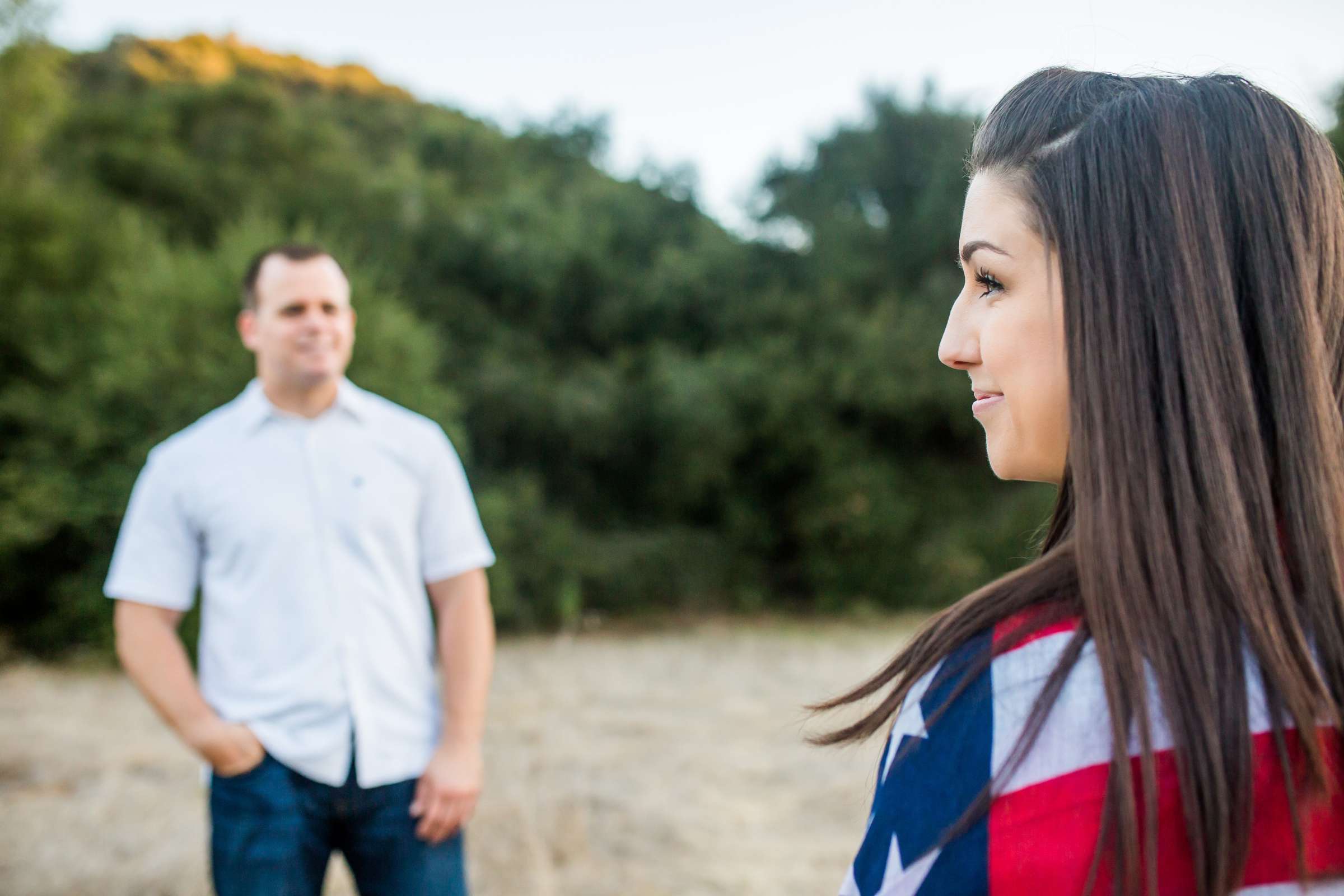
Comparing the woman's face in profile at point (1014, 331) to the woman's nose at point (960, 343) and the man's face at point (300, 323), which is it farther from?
the man's face at point (300, 323)

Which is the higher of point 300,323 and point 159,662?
point 300,323

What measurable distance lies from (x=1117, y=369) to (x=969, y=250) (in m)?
0.19

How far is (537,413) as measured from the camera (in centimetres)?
1233

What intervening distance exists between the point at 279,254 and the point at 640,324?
36.3 ft

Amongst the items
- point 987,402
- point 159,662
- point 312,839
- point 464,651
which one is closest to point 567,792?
point 464,651

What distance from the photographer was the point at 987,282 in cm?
97

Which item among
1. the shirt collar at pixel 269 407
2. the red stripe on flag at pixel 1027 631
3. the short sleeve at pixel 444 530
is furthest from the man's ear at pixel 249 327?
the red stripe on flag at pixel 1027 631

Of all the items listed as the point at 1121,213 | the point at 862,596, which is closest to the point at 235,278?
the point at 862,596

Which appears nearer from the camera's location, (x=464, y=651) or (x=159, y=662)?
(x=159, y=662)

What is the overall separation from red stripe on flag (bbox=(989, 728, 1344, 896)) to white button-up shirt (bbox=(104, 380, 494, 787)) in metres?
1.75

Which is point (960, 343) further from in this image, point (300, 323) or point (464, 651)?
point (300, 323)

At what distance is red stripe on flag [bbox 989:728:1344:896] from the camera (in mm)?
751

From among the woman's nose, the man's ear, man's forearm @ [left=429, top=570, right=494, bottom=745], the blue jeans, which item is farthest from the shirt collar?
the woman's nose

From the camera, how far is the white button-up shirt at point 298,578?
2221mm
